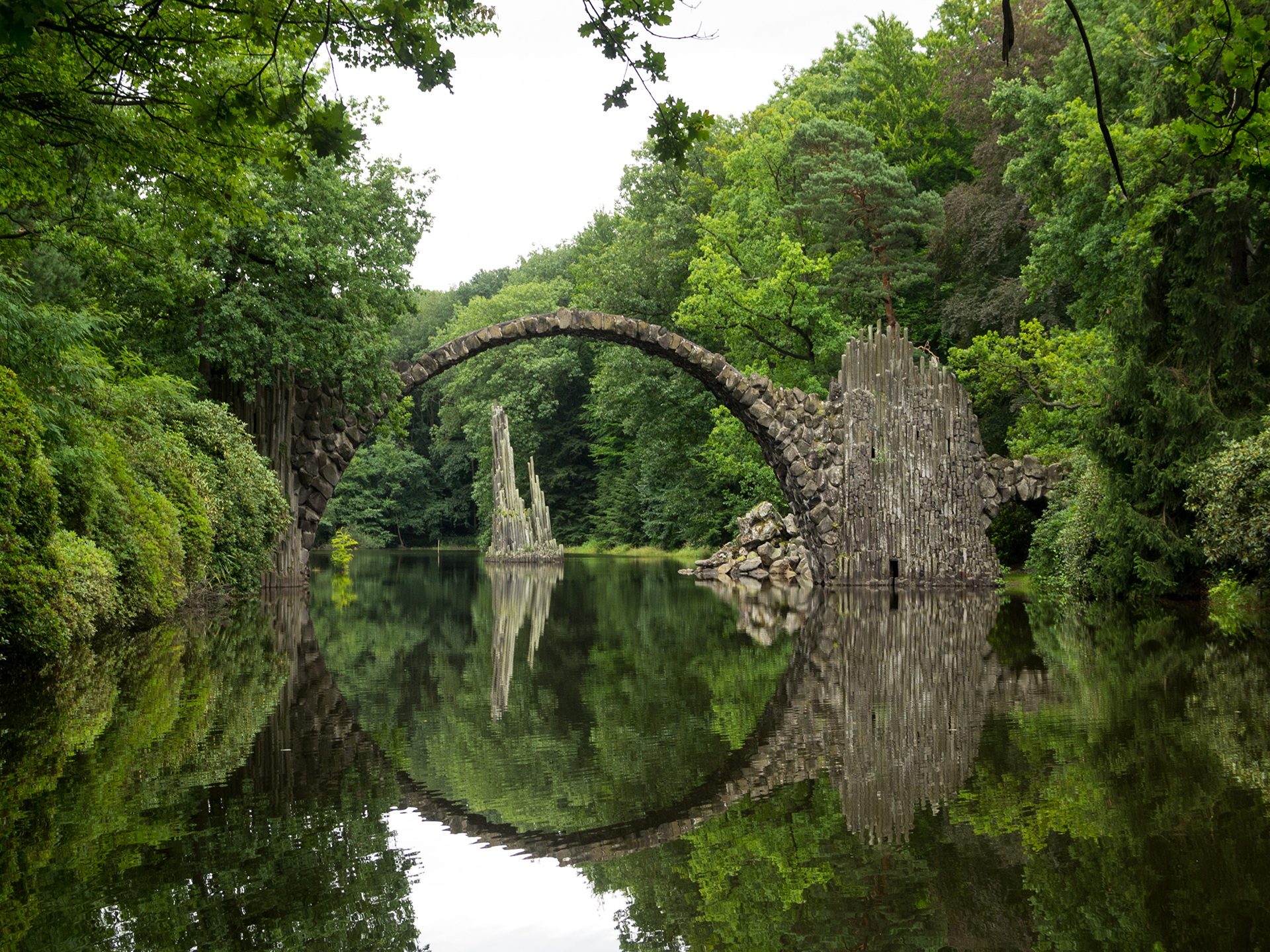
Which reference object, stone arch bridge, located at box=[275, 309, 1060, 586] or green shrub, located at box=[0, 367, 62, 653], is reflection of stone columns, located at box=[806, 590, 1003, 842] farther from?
stone arch bridge, located at box=[275, 309, 1060, 586]

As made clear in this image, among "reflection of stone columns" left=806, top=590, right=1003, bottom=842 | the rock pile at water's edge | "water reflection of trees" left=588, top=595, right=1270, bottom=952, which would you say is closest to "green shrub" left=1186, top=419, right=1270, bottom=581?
"reflection of stone columns" left=806, top=590, right=1003, bottom=842

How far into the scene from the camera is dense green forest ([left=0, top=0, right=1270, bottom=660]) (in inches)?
271

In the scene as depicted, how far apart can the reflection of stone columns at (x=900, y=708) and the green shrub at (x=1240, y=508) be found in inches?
108

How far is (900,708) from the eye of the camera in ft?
19.8

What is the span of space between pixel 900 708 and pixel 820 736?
39.1 inches

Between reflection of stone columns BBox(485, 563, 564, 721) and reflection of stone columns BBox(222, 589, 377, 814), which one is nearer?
reflection of stone columns BBox(222, 589, 377, 814)

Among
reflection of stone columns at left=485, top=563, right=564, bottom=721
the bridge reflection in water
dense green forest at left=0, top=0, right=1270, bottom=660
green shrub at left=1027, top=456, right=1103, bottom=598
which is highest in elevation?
dense green forest at left=0, top=0, right=1270, bottom=660

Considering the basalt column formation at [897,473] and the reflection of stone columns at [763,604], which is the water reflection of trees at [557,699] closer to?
the reflection of stone columns at [763,604]

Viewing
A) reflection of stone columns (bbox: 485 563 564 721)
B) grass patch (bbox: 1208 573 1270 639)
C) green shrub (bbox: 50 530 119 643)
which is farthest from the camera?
grass patch (bbox: 1208 573 1270 639)

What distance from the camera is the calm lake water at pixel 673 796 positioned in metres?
2.79

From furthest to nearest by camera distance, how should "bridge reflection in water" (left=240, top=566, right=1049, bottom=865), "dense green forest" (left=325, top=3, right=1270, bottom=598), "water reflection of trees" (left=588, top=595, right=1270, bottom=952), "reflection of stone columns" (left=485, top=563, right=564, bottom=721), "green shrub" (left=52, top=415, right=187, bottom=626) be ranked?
1. "dense green forest" (left=325, top=3, right=1270, bottom=598)
2. "green shrub" (left=52, top=415, right=187, bottom=626)
3. "reflection of stone columns" (left=485, top=563, right=564, bottom=721)
4. "bridge reflection in water" (left=240, top=566, right=1049, bottom=865)
5. "water reflection of trees" (left=588, top=595, right=1270, bottom=952)

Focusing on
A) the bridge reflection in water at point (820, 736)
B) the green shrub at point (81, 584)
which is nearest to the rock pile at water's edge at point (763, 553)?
the bridge reflection in water at point (820, 736)

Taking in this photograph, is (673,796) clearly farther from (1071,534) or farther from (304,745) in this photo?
(1071,534)

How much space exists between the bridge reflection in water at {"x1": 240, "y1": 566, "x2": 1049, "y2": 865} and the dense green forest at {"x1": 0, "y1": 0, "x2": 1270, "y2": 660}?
2401 mm
